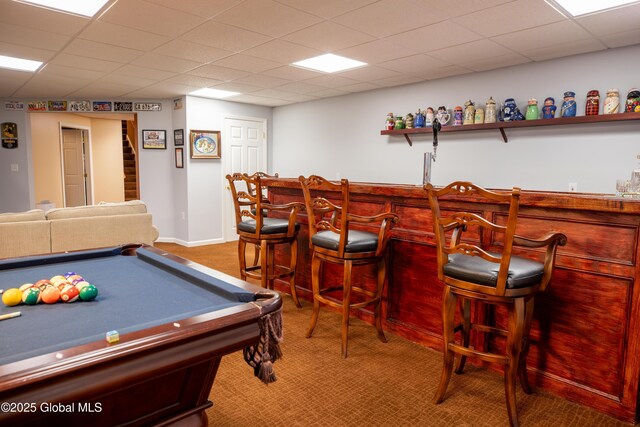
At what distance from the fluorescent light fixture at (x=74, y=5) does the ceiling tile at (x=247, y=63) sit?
1479 mm

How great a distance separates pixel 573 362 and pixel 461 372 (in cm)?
63

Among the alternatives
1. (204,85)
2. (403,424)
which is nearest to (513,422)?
(403,424)

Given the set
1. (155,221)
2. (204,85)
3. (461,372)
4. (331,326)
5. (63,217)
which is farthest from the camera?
(155,221)

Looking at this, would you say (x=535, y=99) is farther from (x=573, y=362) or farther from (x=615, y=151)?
(x=573, y=362)

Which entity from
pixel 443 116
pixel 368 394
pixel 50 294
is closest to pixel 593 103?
pixel 443 116

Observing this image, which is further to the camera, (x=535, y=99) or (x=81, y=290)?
(x=535, y=99)

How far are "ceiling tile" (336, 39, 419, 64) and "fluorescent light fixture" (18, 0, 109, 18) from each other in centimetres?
217

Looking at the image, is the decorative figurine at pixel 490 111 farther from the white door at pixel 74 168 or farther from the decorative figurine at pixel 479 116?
the white door at pixel 74 168

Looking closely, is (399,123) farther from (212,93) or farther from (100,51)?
(100,51)

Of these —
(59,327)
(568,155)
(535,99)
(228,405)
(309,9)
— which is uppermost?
(309,9)

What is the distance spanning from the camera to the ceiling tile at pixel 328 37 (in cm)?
338

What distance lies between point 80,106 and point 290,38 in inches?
197

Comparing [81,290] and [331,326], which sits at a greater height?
[81,290]

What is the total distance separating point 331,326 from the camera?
323cm
